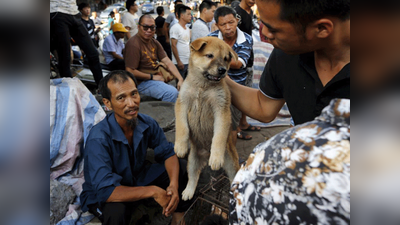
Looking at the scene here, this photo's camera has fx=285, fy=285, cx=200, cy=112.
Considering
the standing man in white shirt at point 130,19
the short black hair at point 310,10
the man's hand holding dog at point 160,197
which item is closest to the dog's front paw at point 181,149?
the man's hand holding dog at point 160,197

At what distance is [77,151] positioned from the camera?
11.5 feet

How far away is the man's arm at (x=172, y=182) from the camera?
2.95 metres

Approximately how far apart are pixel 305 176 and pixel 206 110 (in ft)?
6.55

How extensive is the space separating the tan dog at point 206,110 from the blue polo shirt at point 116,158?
2.02 feet

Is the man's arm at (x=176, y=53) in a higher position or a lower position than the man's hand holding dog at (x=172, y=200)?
higher

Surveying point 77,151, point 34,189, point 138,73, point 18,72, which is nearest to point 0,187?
point 34,189

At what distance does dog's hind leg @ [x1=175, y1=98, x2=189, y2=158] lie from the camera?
2758 mm

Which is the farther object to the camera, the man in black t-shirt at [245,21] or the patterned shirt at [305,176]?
the man in black t-shirt at [245,21]

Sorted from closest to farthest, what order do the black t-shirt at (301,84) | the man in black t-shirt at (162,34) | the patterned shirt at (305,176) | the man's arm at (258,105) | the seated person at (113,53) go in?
the patterned shirt at (305,176) → the black t-shirt at (301,84) → the man's arm at (258,105) → the seated person at (113,53) → the man in black t-shirt at (162,34)

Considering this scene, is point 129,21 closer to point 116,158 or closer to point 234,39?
point 234,39

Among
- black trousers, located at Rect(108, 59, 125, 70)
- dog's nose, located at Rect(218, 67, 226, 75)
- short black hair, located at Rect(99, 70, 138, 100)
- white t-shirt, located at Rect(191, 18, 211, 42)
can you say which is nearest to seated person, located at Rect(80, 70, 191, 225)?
short black hair, located at Rect(99, 70, 138, 100)

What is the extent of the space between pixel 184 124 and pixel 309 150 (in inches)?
77.7

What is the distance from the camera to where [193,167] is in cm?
312

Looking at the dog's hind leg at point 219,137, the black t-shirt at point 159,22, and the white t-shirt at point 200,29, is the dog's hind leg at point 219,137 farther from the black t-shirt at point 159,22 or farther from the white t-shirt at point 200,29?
the black t-shirt at point 159,22
